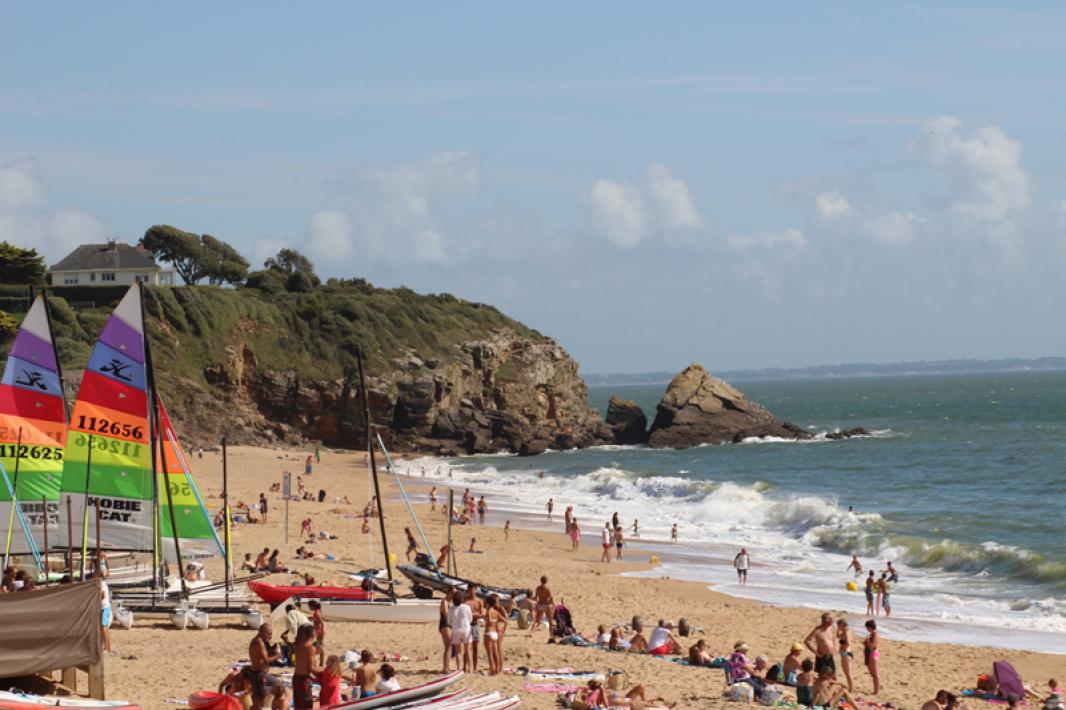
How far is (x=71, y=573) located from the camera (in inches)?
733

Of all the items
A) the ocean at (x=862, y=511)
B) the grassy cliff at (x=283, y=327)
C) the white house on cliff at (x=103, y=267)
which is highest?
the white house on cliff at (x=103, y=267)

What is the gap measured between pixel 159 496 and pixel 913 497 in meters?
32.3

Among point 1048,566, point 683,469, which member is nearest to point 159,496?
point 1048,566

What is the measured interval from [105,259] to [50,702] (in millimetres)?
65965

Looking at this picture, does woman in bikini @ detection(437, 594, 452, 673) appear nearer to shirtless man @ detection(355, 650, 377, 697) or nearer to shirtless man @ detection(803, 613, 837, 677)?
shirtless man @ detection(355, 650, 377, 697)

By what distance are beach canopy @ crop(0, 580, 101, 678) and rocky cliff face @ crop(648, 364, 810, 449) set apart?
65.1 m

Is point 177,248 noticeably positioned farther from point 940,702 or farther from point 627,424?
point 940,702

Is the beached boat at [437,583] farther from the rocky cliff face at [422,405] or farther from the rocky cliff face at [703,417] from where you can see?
the rocky cliff face at [703,417]

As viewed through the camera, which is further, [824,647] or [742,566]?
[742,566]

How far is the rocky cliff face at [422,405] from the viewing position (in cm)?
6831

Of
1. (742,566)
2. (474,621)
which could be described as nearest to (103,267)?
(742,566)

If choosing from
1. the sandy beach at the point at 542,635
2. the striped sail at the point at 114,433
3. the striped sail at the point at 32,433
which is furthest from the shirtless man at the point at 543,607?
the striped sail at the point at 32,433

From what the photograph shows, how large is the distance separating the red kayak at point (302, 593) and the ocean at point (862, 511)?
9.58m

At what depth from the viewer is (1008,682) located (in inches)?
661
